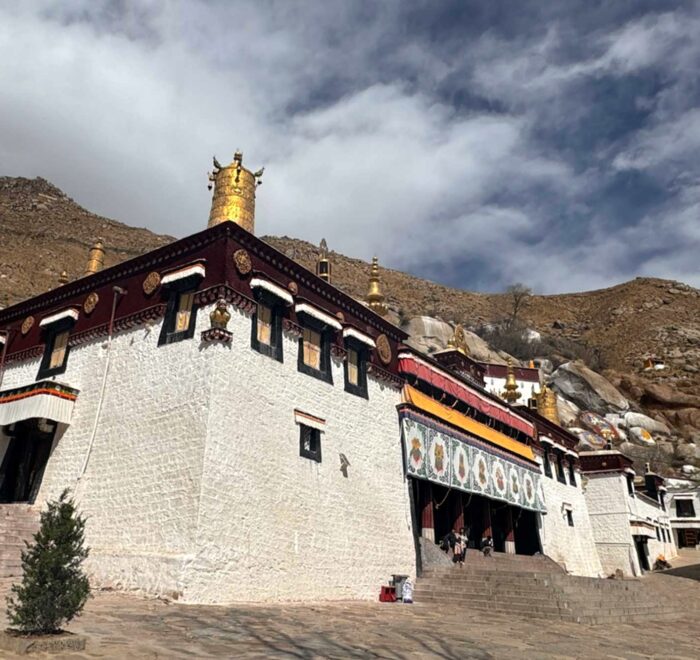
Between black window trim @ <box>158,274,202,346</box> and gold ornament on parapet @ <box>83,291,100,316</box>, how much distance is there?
2473 mm

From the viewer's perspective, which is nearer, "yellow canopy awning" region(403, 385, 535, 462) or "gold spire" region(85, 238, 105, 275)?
"yellow canopy awning" region(403, 385, 535, 462)

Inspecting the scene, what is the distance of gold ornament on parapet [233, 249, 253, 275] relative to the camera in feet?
40.4

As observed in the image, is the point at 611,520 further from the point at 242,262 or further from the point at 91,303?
the point at 91,303

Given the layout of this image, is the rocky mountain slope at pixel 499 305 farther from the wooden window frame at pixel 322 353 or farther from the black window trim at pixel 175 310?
the wooden window frame at pixel 322 353

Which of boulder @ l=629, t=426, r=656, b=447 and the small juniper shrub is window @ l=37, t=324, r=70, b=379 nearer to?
the small juniper shrub

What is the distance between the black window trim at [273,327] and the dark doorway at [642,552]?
25.7 metres

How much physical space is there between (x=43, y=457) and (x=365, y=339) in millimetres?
7734

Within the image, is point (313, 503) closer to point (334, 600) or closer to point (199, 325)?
point (334, 600)

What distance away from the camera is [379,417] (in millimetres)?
15516

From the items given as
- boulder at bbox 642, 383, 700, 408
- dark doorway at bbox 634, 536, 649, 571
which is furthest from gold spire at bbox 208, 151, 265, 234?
boulder at bbox 642, 383, 700, 408

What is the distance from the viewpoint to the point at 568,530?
25.6 meters

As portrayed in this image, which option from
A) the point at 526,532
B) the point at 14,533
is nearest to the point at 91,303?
the point at 14,533

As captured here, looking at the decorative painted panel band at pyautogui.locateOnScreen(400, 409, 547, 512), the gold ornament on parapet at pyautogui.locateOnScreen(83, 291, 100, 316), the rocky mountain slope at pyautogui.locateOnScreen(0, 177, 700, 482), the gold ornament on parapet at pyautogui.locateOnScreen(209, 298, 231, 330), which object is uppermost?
the rocky mountain slope at pyautogui.locateOnScreen(0, 177, 700, 482)

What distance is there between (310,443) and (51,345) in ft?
22.8
